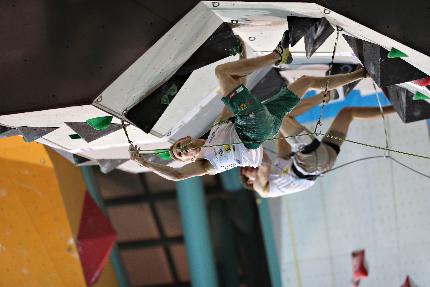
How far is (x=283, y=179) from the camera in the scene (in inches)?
170

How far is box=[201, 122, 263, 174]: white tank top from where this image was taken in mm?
3474

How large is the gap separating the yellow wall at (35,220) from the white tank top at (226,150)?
8.10 feet

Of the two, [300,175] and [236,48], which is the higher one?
[236,48]

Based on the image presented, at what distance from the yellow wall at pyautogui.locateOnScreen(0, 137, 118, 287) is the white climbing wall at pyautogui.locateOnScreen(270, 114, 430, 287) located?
65.2 inches

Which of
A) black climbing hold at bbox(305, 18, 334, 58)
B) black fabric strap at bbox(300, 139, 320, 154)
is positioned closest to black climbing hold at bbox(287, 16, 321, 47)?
black climbing hold at bbox(305, 18, 334, 58)

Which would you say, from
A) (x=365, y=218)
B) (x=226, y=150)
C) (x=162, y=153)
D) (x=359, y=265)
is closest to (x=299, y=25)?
(x=226, y=150)

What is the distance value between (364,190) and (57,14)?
3.52m

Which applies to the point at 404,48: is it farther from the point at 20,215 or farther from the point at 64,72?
the point at 20,215

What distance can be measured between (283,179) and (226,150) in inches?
36.1

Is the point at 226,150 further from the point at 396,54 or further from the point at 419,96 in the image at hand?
the point at 419,96

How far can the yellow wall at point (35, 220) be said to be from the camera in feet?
18.6

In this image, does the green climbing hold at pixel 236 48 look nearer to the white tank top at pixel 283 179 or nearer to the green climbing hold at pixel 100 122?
the green climbing hold at pixel 100 122

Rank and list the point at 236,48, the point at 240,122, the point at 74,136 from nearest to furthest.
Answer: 1. the point at 240,122
2. the point at 236,48
3. the point at 74,136

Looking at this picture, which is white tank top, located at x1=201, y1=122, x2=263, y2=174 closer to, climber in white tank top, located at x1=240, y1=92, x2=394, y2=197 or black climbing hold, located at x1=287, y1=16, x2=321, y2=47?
black climbing hold, located at x1=287, y1=16, x2=321, y2=47
